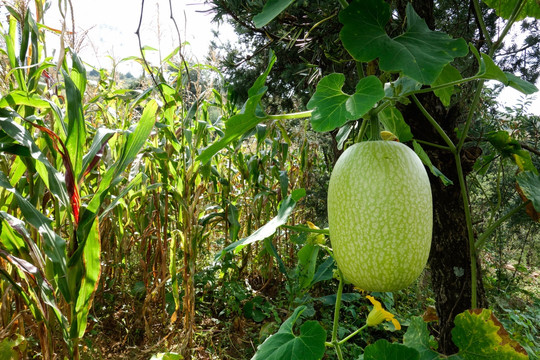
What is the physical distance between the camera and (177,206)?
205 centimetres

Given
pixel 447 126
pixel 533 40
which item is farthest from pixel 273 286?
pixel 533 40

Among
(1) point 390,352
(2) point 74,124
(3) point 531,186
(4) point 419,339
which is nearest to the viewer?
(1) point 390,352

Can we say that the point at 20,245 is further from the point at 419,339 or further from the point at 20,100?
the point at 419,339

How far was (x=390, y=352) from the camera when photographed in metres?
0.63

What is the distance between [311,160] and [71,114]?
2557 millimetres

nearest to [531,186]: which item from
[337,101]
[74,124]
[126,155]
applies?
[337,101]

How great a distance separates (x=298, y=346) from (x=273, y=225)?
222 mm

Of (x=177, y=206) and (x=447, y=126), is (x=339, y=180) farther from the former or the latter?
(x=177, y=206)

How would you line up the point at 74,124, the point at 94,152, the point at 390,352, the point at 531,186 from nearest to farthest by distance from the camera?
the point at 390,352
the point at 531,186
the point at 74,124
the point at 94,152

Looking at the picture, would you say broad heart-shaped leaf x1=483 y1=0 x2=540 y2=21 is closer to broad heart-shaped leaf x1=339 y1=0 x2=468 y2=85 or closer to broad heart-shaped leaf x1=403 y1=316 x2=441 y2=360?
broad heart-shaped leaf x1=339 y1=0 x2=468 y2=85

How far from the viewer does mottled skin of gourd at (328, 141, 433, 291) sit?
0.45 m

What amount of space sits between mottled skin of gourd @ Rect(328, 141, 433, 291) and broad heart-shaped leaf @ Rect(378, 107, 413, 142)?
200 millimetres

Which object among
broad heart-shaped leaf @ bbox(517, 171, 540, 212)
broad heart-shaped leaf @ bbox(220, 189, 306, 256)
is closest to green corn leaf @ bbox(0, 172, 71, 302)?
broad heart-shaped leaf @ bbox(220, 189, 306, 256)

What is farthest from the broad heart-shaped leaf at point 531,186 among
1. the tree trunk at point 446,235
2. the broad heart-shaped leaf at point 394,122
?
the broad heart-shaped leaf at point 394,122
